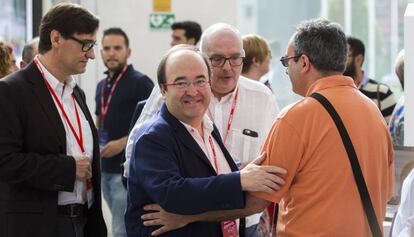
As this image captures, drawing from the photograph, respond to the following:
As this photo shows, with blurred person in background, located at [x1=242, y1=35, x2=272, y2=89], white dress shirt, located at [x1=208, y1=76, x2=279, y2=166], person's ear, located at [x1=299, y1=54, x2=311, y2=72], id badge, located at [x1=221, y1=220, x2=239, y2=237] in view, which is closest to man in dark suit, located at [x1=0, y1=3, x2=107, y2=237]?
white dress shirt, located at [x1=208, y1=76, x2=279, y2=166]

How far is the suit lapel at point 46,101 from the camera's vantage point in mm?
3281

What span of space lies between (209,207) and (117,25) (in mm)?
4611

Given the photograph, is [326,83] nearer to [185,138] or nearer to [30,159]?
[185,138]

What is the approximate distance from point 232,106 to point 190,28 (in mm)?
3105

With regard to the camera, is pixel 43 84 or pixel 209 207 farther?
pixel 43 84

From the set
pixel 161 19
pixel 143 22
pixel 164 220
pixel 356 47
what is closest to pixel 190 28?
pixel 161 19

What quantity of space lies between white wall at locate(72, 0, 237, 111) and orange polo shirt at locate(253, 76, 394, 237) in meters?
4.46

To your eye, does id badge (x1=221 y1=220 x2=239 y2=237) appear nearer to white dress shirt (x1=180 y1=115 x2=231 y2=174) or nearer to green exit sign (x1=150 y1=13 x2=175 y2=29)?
white dress shirt (x1=180 y1=115 x2=231 y2=174)

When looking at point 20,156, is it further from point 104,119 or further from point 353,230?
point 104,119

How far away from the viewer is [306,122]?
249cm

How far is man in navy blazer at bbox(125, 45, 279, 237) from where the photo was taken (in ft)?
8.24

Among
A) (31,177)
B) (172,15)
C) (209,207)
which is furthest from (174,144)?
(172,15)

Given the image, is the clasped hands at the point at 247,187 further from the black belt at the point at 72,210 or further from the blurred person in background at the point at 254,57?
the blurred person in background at the point at 254,57

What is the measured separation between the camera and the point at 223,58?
3514 millimetres
